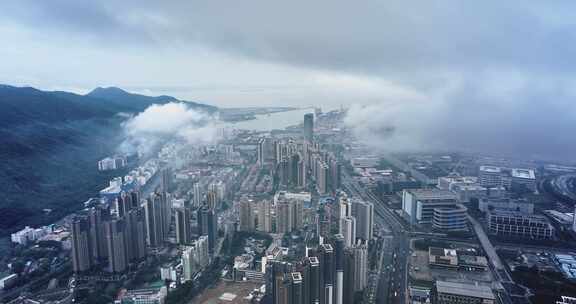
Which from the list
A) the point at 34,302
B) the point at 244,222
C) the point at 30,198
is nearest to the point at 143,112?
the point at 30,198

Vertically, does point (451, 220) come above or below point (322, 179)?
below

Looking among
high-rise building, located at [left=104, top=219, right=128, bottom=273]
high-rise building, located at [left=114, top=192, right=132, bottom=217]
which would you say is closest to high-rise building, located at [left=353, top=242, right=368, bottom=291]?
high-rise building, located at [left=104, top=219, right=128, bottom=273]

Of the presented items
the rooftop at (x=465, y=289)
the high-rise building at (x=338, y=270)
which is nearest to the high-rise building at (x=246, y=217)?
the high-rise building at (x=338, y=270)

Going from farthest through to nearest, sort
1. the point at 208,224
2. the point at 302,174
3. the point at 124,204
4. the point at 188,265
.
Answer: the point at 302,174
the point at 124,204
the point at 208,224
the point at 188,265

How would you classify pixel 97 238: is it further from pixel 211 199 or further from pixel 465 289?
pixel 465 289

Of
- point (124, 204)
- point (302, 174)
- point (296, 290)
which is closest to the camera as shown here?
point (296, 290)

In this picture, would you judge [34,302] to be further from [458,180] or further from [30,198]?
[458,180]

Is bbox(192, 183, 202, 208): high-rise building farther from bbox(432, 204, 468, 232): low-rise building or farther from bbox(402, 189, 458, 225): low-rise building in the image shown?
bbox(432, 204, 468, 232): low-rise building

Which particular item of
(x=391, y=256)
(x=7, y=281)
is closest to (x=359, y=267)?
(x=391, y=256)
